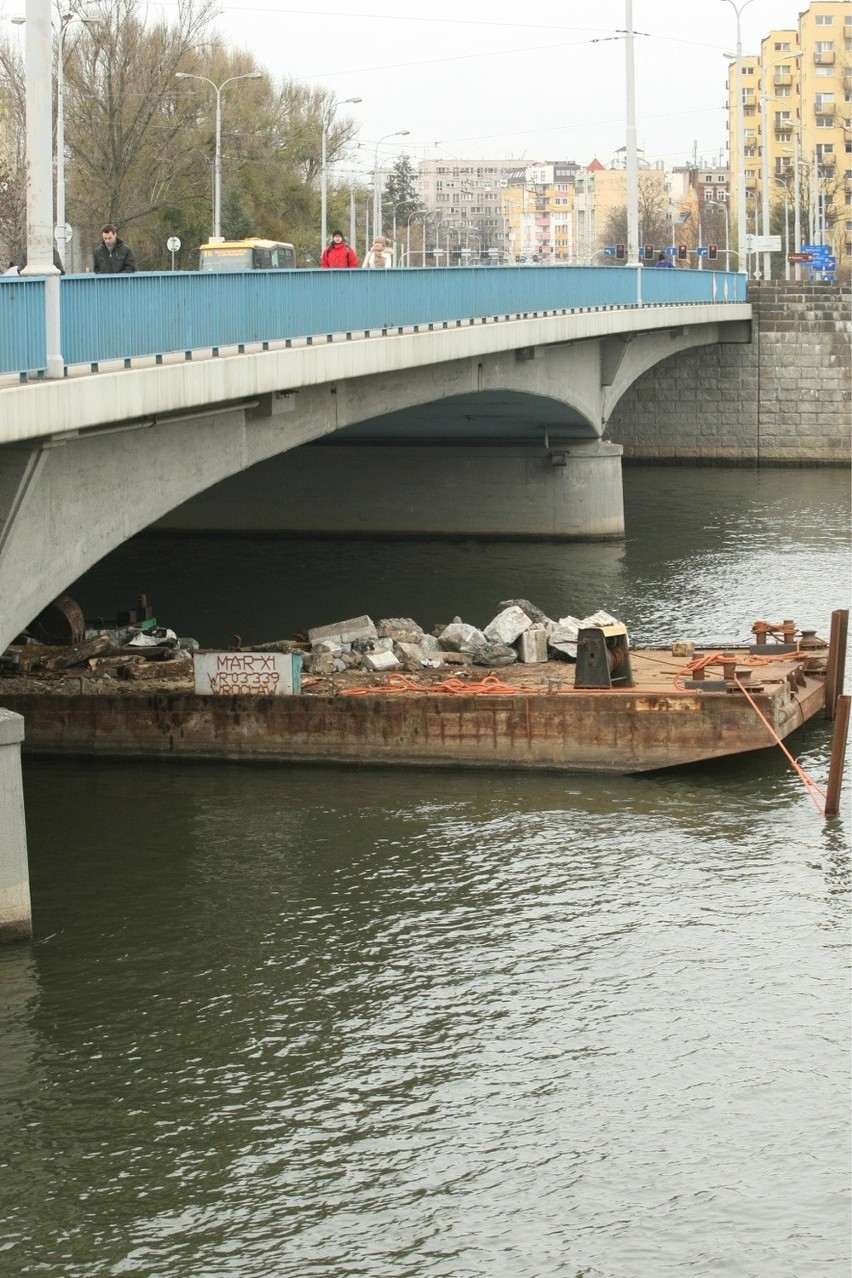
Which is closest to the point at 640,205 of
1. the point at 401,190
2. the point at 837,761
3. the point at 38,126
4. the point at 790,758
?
the point at 401,190

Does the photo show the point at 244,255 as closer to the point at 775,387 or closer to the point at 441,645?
the point at 441,645

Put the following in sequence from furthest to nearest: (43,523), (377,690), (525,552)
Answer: (525,552) → (377,690) → (43,523)

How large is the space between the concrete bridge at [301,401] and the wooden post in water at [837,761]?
680cm

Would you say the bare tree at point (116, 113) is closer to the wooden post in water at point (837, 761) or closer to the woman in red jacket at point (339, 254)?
the woman in red jacket at point (339, 254)


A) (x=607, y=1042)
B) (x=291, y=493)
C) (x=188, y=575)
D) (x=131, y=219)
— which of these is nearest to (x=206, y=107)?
(x=131, y=219)

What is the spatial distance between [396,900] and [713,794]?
16.0ft

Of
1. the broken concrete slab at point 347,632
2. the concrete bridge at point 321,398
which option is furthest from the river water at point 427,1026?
the broken concrete slab at point 347,632

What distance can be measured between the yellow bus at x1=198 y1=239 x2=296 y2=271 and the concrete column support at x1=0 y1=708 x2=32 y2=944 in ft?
67.5

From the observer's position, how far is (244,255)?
36.7 metres

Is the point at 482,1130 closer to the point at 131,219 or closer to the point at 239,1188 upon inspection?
the point at 239,1188

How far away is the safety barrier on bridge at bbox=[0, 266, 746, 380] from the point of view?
50.7 ft

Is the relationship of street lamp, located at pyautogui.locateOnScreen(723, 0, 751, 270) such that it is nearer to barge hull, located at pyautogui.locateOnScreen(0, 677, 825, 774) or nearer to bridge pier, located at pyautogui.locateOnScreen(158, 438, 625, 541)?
bridge pier, located at pyautogui.locateOnScreen(158, 438, 625, 541)

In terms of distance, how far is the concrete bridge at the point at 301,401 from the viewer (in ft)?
51.7

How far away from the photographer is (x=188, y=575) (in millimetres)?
36625
